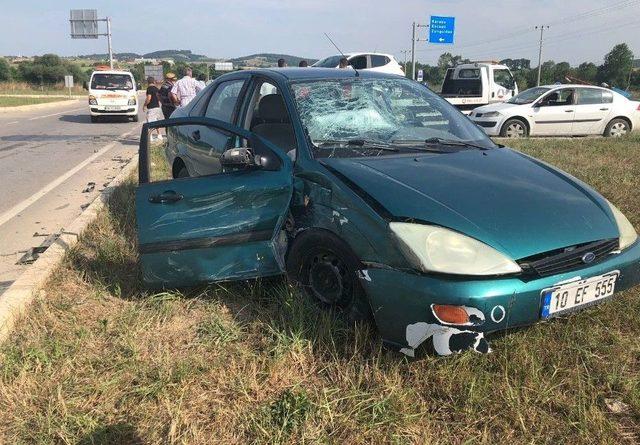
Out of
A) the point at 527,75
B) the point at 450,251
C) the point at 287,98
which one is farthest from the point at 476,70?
the point at 527,75

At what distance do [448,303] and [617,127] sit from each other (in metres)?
13.2

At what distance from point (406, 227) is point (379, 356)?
653 millimetres

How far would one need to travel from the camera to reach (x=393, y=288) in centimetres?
247

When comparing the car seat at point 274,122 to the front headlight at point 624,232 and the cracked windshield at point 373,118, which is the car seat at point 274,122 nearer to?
the cracked windshield at point 373,118

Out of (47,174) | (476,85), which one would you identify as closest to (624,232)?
(47,174)

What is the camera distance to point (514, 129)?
13.1 metres

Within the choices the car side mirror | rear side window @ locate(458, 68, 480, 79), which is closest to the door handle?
the car side mirror

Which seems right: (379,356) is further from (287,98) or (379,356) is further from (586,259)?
(287,98)

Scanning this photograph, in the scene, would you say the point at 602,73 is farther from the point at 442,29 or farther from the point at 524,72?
the point at 442,29

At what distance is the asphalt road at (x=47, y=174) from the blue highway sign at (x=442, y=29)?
2173 centimetres

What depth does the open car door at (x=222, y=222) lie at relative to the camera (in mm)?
3197

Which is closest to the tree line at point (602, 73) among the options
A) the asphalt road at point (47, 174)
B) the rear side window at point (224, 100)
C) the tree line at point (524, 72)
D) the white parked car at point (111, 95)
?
the tree line at point (524, 72)

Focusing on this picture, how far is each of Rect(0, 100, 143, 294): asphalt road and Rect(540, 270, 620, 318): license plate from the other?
3.76m

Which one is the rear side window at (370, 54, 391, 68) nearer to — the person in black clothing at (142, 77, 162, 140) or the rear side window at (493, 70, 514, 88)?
the rear side window at (493, 70, 514, 88)
